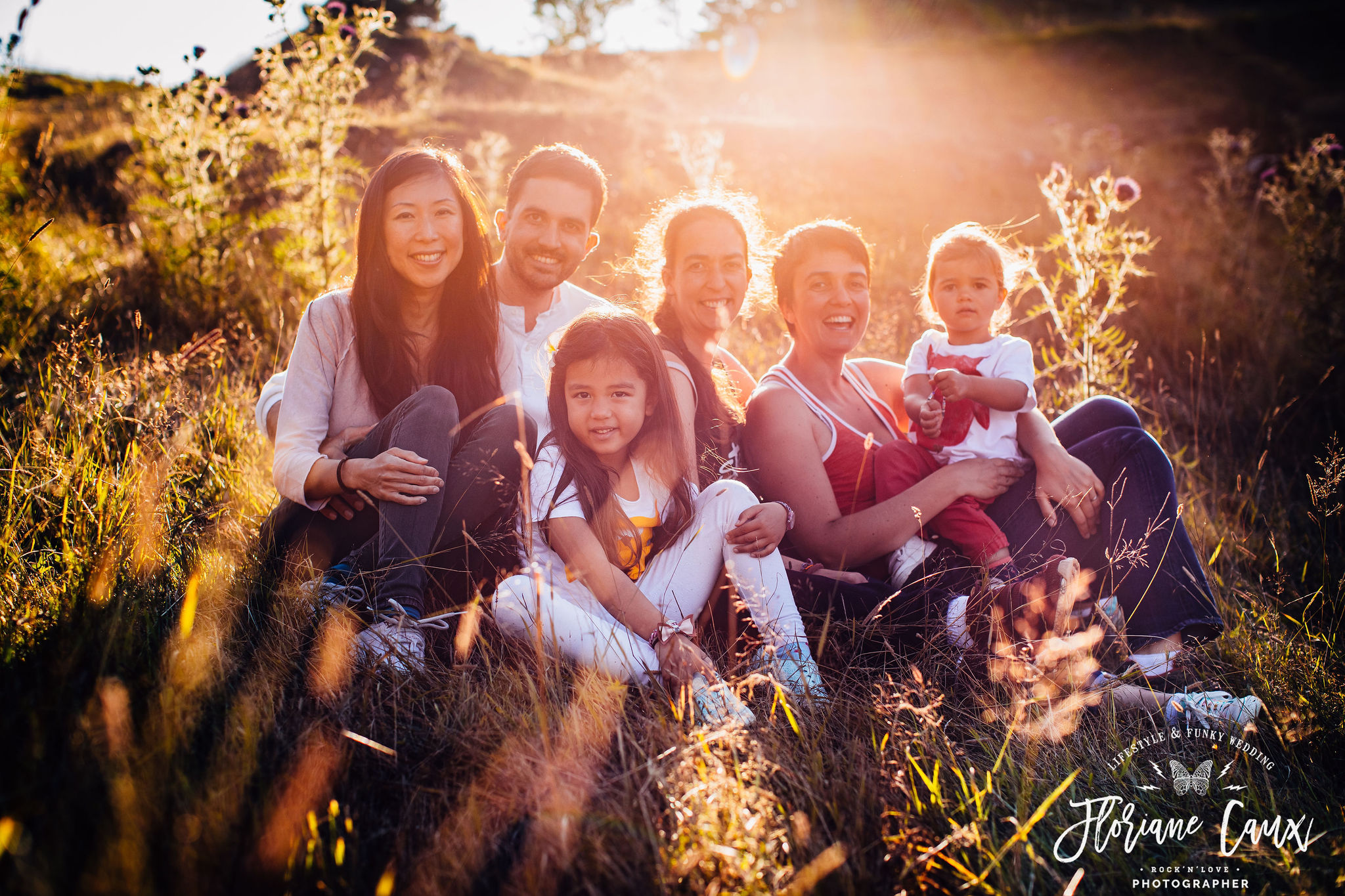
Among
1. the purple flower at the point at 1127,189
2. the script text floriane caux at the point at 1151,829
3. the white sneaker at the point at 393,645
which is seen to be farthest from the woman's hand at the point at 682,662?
the purple flower at the point at 1127,189

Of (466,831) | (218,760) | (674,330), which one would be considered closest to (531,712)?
(466,831)

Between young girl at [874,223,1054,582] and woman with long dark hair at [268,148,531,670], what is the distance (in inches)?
57.0

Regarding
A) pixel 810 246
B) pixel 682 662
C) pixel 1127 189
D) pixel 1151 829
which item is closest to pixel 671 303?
pixel 810 246

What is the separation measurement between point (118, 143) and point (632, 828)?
10.5m

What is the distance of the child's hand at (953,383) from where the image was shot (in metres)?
2.50

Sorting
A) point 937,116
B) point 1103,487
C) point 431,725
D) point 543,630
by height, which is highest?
point 937,116

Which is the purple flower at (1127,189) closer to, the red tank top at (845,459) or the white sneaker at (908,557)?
the red tank top at (845,459)

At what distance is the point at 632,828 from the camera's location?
4.37 ft

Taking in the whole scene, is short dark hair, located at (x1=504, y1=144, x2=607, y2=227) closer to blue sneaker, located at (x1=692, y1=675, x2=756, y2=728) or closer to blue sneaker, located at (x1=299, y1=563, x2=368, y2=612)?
blue sneaker, located at (x1=299, y1=563, x2=368, y2=612)

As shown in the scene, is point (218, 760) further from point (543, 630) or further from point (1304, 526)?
point (1304, 526)

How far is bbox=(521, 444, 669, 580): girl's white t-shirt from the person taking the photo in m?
2.11

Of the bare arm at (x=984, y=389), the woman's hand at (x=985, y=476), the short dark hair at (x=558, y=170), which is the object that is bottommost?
the woman's hand at (x=985, y=476)

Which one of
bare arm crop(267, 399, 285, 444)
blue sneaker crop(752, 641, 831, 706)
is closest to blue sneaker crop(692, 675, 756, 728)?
blue sneaker crop(752, 641, 831, 706)

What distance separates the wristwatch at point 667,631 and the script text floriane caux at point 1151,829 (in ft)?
3.27
